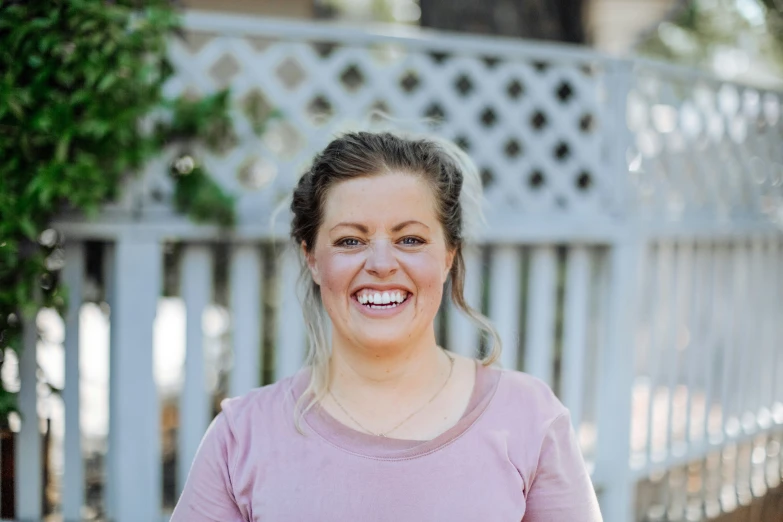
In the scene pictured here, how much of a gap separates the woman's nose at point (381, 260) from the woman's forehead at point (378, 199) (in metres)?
0.07

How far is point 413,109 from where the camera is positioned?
3273mm

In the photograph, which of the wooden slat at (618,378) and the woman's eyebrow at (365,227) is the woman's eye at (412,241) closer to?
the woman's eyebrow at (365,227)

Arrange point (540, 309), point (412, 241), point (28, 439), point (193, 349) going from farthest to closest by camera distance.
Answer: point (540, 309) < point (193, 349) < point (28, 439) < point (412, 241)

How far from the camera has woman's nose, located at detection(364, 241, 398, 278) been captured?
5.46ft

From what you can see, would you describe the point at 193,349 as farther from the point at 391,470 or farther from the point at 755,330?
the point at 755,330

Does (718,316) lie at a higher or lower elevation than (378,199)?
lower

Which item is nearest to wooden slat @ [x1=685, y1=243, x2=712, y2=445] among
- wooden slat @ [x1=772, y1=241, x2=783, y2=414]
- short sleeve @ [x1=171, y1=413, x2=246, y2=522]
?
wooden slat @ [x1=772, y1=241, x2=783, y2=414]

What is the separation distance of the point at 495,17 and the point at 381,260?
3400 mm

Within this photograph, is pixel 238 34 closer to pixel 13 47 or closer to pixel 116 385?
pixel 13 47

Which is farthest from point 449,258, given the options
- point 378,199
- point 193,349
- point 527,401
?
point 193,349

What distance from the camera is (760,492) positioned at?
4.48m

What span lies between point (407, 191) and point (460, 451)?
638mm

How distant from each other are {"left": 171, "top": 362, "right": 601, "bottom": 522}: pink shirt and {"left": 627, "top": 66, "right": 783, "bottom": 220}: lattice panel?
2.30 meters

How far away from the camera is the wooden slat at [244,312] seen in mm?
3012
